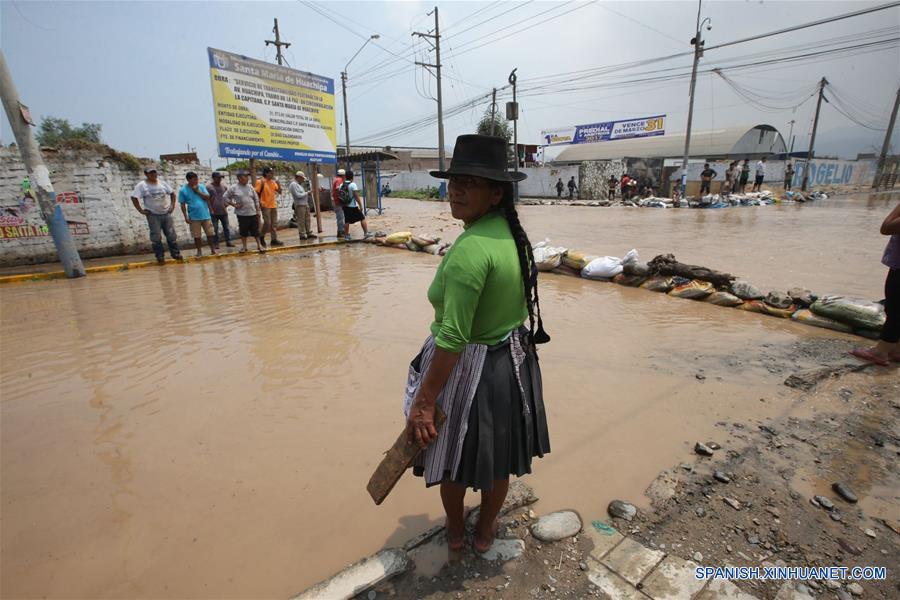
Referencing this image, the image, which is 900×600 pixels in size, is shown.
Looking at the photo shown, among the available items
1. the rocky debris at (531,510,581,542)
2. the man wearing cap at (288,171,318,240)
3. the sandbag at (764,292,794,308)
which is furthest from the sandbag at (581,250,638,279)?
the man wearing cap at (288,171,318,240)

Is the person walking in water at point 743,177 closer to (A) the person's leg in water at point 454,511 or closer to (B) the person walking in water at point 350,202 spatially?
(B) the person walking in water at point 350,202

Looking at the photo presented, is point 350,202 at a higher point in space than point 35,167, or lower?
lower

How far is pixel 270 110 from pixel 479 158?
32.1 feet

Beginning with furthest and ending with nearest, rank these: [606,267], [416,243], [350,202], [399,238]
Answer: [350,202] < [399,238] < [416,243] < [606,267]

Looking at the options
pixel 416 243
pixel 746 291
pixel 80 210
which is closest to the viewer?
pixel 746 291

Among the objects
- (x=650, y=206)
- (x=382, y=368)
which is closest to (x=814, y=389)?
(x=382, y=368)

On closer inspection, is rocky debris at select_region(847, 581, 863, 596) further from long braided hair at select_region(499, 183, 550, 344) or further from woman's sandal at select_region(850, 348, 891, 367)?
woman's sandal at select_region(850, 348, 891, 367)

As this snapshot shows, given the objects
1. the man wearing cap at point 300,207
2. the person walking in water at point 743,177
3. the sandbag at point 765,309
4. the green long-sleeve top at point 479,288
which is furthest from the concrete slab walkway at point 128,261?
the person walking in water at point 743,177

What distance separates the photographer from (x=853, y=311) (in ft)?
12.8

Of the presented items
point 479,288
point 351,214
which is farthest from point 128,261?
point 479,288

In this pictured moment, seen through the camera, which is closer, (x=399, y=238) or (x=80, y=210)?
(x=80, y=210)

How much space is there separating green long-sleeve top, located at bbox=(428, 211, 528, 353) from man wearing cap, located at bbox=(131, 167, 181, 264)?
7797 millimetres

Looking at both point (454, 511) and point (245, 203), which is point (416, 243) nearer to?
point (245, 203)

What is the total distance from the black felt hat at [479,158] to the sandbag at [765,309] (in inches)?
170
